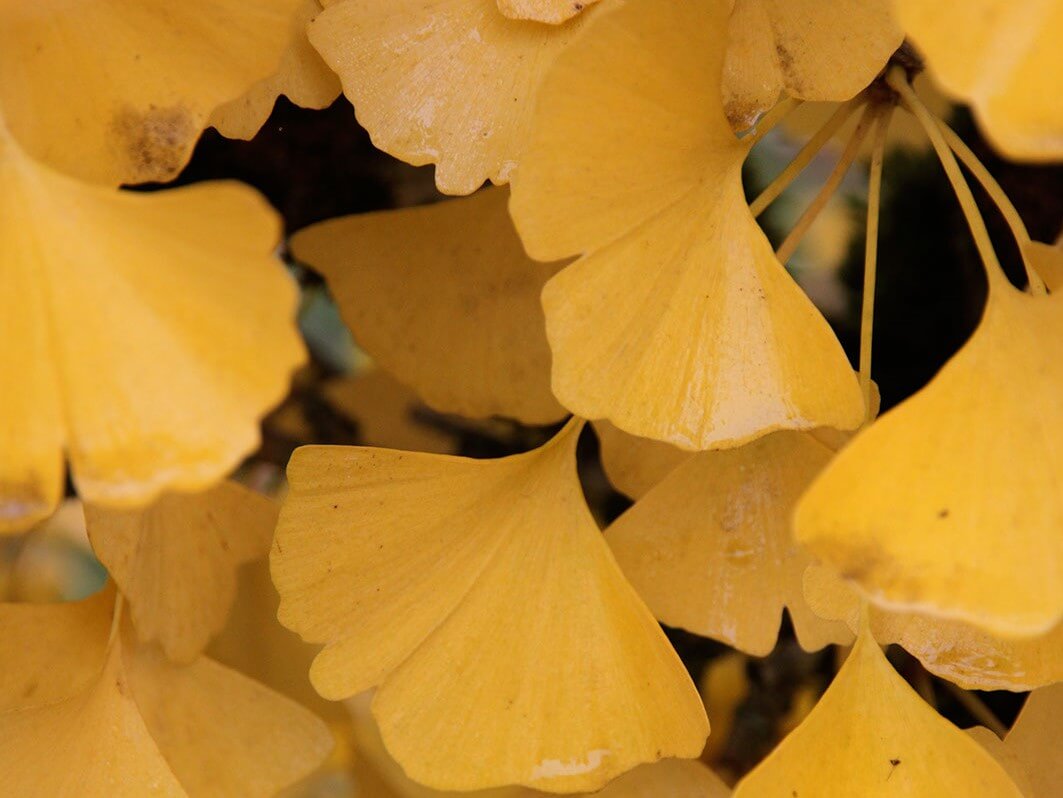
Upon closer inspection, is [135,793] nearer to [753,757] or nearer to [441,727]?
[441,727]

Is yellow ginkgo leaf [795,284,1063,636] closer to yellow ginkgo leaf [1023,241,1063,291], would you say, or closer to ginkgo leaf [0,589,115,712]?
yellow ginkgo leaf [1023,241,1063,291]

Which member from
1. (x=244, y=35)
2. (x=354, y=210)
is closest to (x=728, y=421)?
(x=244, y=35)

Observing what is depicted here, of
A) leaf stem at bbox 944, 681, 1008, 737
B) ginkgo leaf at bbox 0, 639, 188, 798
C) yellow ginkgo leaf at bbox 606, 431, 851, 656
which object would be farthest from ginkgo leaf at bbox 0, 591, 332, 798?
leaf stem at bbox 944, 681, 1008, 737

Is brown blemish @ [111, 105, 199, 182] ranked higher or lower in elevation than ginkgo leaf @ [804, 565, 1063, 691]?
higher

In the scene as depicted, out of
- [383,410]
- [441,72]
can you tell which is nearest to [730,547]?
[441,72]

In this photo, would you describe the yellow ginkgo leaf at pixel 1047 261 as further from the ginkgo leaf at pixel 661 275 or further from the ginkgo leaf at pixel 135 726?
the ginkgo leaf at pixel 135 726
